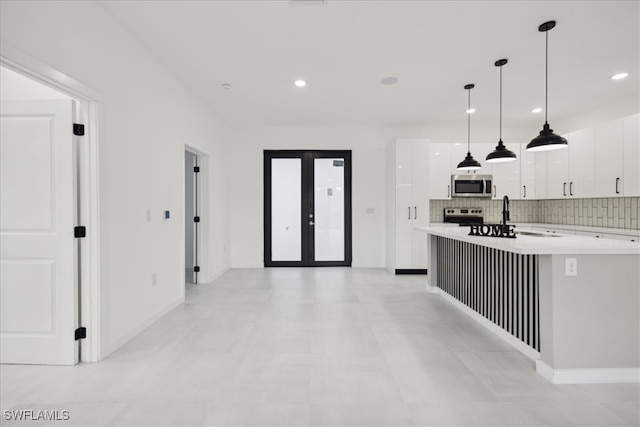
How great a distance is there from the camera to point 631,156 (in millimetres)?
4035

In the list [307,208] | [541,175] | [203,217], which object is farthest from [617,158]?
[203,217]

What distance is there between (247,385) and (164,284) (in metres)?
1.94

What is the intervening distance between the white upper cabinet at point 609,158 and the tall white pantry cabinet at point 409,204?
240 centimetres

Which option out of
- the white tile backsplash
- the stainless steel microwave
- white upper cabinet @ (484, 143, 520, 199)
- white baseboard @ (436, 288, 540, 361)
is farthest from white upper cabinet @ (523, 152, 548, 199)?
white baseboard @ (436, 288, 540, 361)

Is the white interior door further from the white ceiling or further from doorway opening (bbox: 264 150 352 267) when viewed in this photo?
doorway opening (bbox: 264 150 352 267)

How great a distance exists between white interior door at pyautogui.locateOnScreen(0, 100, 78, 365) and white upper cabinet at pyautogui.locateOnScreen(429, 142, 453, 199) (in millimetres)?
5244

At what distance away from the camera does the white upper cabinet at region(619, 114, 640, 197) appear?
13.0 ft

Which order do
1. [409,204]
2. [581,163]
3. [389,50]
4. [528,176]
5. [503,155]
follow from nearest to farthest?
1. [389,50]
2. [503,155]
3. [581,163]
4. [409,204]
5. [528,176]

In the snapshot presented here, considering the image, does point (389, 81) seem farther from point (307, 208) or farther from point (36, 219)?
point (36, 219)

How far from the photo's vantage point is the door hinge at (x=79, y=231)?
2.32 m

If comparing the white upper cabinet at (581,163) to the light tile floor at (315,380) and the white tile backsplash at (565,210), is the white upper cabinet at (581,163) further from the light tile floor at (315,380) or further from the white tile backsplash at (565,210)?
the light tile floor at (315,380)

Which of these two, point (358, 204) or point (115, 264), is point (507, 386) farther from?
point (358, 204)

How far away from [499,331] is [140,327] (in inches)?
134

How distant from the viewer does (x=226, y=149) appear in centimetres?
584
